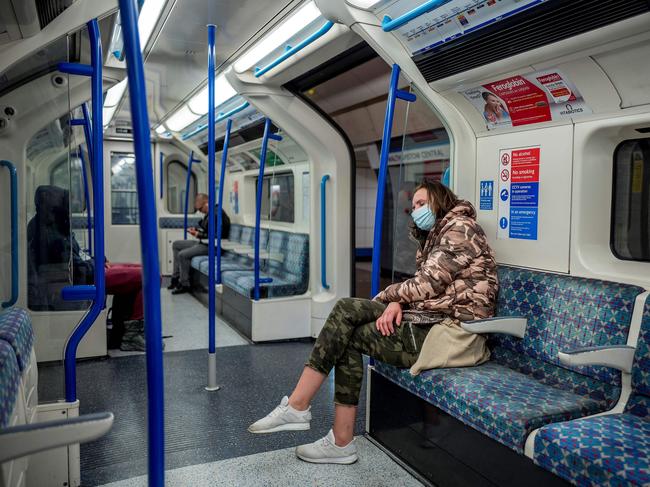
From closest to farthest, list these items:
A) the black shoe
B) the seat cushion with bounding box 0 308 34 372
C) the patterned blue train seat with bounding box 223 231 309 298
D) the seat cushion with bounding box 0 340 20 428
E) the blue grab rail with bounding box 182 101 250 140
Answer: the seat cushion with bounding box 0 340 20 428, the seat cushion with bounding box 0 308 34 372, the patterned blue train seat with bounding box 223 231 309 298, the blue grab rail with bounding box 182 101 250 140, the black shoe

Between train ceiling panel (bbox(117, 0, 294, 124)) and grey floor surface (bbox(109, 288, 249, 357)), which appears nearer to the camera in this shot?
train ceiling panel (bbox(117, 0, 294, 124))

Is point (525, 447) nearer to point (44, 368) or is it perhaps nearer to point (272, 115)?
point (44, 368)

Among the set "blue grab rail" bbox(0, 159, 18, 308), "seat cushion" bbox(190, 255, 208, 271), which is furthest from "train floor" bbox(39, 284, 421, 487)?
"seat cushion" bbox(190, 255, 208, 271)

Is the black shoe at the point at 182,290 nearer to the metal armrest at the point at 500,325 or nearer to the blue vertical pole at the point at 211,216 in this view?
the blue vertical pole at the point at 211,216

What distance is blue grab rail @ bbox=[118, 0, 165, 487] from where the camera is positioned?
1265 mm

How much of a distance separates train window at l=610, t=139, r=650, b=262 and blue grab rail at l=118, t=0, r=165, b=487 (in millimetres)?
2573

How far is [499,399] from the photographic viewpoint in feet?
7.93

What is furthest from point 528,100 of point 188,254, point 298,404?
point 188,254

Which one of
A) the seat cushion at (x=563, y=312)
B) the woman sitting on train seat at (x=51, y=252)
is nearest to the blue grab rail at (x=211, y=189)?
the woman sitting on train seat at (x=51, y=252)

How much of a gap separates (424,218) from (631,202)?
1112 millimetres

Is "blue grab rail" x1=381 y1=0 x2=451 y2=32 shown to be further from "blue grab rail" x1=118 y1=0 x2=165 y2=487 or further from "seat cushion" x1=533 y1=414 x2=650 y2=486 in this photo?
"seat cushion" x1=533 y1=414 x2=650 y2=486

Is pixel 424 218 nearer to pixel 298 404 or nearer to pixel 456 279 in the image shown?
pixel 456 279

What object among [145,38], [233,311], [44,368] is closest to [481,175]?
[44,368]

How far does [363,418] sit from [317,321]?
2232 mm
